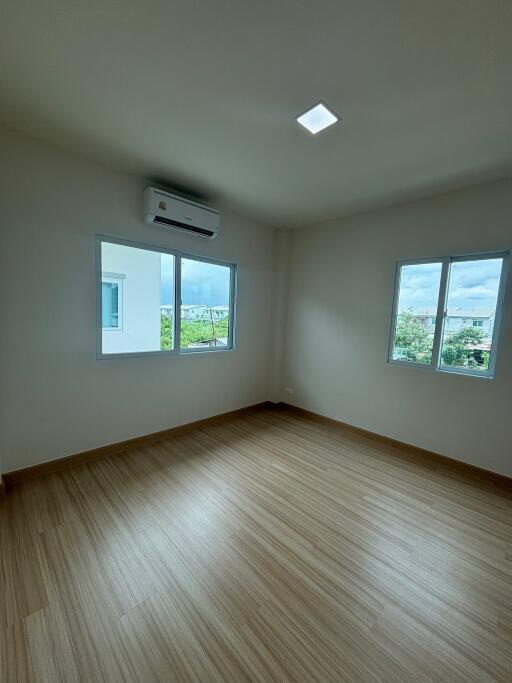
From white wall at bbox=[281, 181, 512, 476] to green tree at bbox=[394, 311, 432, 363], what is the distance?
14 centimetres

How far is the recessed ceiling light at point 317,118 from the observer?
1646 millimetres

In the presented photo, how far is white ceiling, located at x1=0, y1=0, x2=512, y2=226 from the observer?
1162mm

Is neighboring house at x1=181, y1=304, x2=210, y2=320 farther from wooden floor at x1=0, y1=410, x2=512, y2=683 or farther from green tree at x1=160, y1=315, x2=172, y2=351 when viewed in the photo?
wooden floor at x1=0, y1=410, x2=512, y2=683

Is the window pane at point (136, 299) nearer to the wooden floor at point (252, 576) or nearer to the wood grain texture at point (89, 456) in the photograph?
the wood grain texture at point (89, 456)

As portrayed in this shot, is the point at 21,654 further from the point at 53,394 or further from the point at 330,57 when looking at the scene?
the point at 330,57

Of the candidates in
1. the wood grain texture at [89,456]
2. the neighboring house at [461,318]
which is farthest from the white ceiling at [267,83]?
the wood grain texture at [89,456]

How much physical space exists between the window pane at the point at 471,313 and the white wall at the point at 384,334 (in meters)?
0.14

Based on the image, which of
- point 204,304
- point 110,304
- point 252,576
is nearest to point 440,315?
point 204,304

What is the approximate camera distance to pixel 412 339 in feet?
9.66

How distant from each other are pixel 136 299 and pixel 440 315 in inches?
125

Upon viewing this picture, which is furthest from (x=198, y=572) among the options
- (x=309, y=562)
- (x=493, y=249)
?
(x=493, y=249)

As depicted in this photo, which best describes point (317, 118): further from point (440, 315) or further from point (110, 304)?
point (110, 304)

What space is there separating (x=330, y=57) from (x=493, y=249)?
7.20ft

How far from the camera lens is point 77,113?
1784 millimetres
